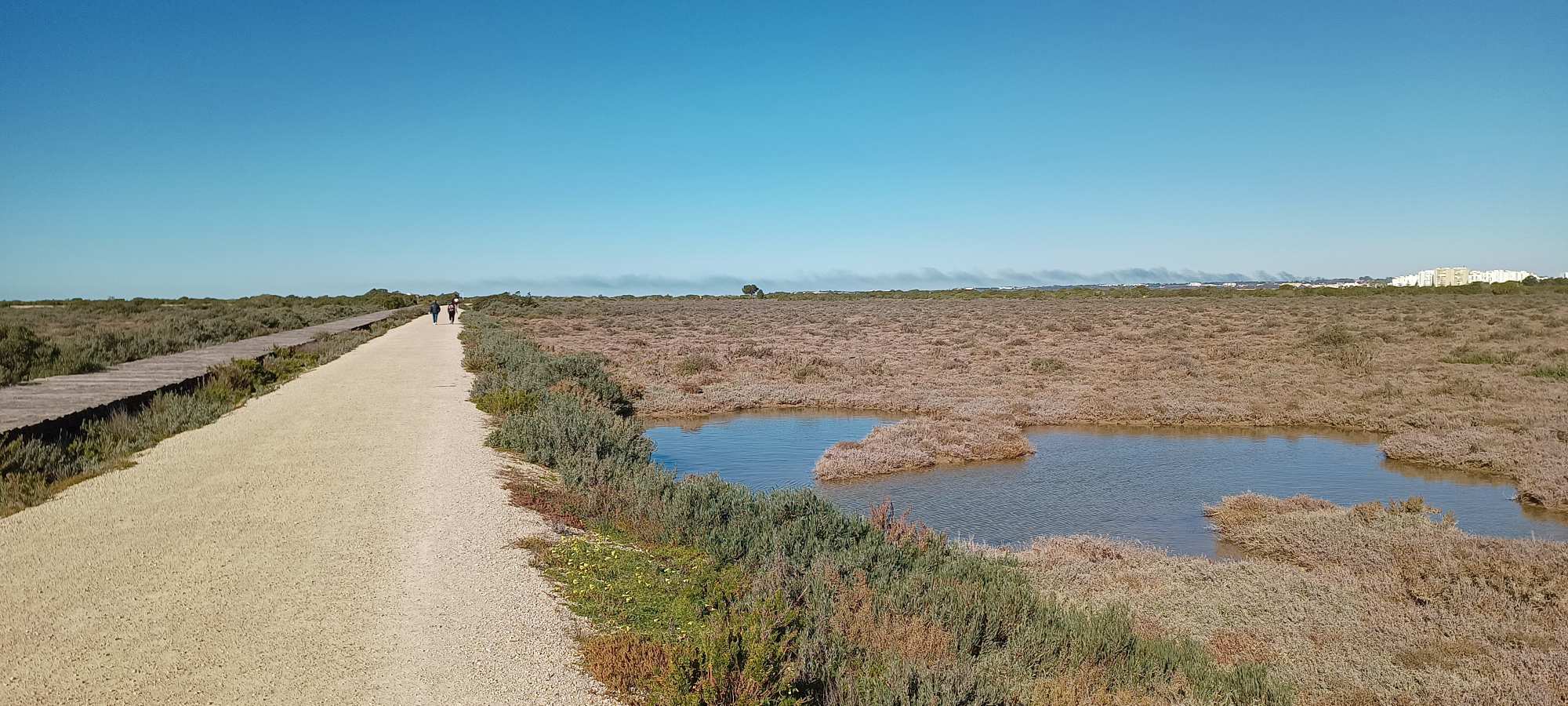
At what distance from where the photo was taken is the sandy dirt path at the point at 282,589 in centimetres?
460

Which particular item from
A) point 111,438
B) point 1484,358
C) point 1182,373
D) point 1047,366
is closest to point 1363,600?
point 111,438

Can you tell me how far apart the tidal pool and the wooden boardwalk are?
8.81m

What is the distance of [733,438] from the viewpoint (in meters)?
18.3

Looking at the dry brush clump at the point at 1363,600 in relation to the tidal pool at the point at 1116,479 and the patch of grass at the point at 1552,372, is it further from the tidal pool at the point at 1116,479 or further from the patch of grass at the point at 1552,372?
the patch of grass at the point at 1552,372

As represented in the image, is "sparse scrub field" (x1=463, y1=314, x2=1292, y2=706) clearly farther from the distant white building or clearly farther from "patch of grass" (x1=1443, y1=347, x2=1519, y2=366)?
the distant white building

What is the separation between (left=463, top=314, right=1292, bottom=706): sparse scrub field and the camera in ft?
15.1

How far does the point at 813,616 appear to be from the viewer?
570 cm

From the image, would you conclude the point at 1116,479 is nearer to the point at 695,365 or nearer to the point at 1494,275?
the point at 695,365

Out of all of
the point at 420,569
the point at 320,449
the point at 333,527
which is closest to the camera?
the point at 420,569

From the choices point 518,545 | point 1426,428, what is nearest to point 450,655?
point 518,545

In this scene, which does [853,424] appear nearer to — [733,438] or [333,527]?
[733,438]

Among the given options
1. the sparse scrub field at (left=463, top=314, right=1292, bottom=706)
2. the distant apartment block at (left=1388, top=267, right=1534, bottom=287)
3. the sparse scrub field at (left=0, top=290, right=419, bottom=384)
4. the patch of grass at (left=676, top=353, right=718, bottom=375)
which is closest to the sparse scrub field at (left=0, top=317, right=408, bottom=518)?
the sparse scrub field at (left=0, top=290, right=419, bottom=384)

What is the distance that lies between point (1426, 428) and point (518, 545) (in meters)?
19.5

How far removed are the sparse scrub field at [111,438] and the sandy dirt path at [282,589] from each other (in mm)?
307
